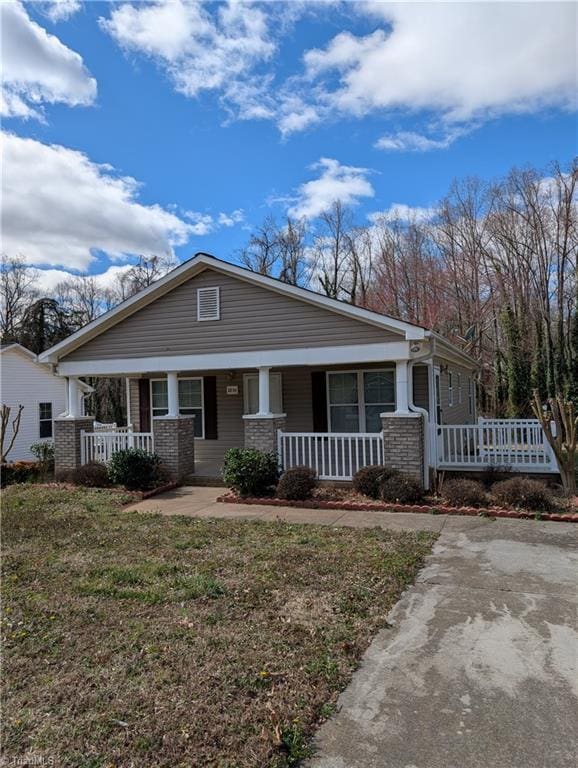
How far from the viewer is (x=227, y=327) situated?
10852 millimetres

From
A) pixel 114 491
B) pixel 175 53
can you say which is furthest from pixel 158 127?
pixel 114 491

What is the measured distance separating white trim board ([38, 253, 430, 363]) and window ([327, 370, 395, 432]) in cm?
253

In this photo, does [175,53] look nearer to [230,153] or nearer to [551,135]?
[230,153]

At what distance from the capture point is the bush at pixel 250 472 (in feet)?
30.7

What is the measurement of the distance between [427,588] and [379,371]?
24.2 ft

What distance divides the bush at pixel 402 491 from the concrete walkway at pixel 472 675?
2.53 m

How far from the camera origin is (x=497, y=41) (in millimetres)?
7535

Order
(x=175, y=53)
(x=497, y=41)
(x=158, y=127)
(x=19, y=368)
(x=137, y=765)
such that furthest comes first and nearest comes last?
(x=19, y=368) < (x=158, y=127) < (x=175, y=53) < (x=497, y=41) < (x=137, y=765)

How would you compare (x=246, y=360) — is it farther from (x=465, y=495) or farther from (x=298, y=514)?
(x=465, y=495)

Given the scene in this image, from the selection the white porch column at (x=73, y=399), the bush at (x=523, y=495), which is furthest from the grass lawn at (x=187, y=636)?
the white porch column at (x=73, y=399)

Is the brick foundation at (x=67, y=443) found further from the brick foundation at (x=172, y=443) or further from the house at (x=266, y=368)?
the brick foundation at (x=172, y=443)

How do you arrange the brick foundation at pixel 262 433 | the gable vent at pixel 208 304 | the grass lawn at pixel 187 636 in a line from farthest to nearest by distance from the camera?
the gable vent at pixel 208 304, the brick foundation at pixel 262 433, the grass lawn at pixel 187 636

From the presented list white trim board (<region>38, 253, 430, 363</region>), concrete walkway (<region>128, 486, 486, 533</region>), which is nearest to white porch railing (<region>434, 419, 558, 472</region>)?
white trim board (<region>38, 253, 430, 363</region>)

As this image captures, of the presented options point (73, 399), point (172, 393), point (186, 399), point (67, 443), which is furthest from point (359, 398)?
point (67, 443)
